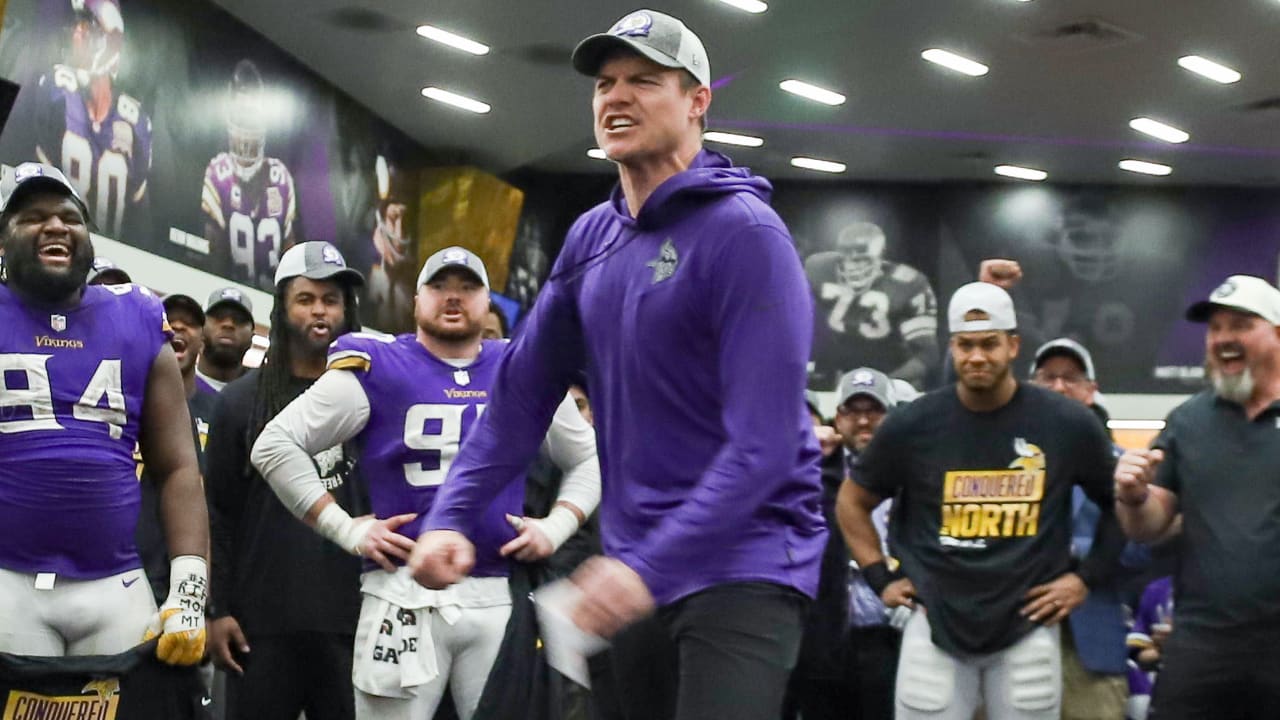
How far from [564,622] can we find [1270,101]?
17.3 meters

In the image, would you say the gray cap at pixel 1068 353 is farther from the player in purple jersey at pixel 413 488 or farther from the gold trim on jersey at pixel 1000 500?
the player in purple jersey at pixel 413 488

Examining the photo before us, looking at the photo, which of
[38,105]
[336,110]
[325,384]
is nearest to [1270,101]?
[336,110]

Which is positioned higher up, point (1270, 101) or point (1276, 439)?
point (1270, 101)

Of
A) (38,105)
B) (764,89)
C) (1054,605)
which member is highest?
(764,89)

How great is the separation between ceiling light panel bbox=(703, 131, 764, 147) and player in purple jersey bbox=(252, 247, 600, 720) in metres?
14.8

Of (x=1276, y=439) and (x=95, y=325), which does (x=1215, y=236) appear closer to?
(x=1276, y=439)

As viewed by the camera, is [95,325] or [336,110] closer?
[95,325]

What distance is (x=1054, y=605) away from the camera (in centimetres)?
619

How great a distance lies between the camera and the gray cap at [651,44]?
3.55 metres

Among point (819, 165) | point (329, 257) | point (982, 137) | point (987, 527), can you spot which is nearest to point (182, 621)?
point (329, 257)

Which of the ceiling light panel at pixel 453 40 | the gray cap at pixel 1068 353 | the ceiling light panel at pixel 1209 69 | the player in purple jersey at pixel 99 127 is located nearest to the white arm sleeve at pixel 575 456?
the gray cap at pixel 1068 353

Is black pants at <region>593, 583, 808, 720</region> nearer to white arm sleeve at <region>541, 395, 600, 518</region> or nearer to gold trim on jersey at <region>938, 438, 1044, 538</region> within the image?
white arm sleeve at <region>541, 395, 600, 518</region>

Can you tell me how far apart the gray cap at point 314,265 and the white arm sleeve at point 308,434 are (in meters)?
0.95

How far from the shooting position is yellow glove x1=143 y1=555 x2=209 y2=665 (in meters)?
4.88
